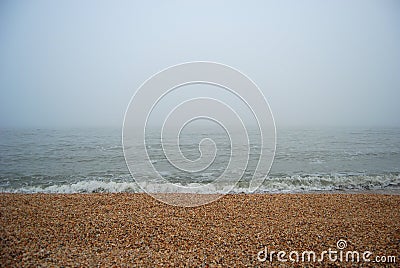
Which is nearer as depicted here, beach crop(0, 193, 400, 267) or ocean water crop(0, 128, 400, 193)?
beach crop(0, 193, 400, 267)

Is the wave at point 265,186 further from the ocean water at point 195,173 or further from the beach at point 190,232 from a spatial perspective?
the beach at point 190,232

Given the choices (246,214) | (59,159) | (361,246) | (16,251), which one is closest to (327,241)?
(361,246)

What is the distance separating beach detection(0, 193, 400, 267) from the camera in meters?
3.34

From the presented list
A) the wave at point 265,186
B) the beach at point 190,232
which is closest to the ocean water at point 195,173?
the wave at point 265,186

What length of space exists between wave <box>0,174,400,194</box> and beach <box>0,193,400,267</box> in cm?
222

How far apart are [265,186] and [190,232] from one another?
508cm

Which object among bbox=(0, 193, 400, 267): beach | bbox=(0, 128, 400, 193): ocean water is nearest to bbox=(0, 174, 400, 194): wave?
bbox=(0, 128, 400, 193): ocean water

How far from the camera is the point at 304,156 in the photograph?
1395 cm

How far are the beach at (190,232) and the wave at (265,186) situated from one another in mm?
2220

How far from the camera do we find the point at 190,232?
13.5 ft

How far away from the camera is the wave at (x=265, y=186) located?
8.22 m

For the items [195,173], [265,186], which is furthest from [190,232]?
[195,173]

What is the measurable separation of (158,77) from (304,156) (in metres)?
11.9

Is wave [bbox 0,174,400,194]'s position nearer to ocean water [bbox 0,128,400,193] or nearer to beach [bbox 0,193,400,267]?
ocean water [bbox 0,128,400,193]
